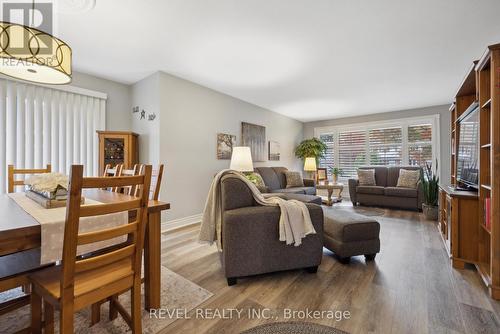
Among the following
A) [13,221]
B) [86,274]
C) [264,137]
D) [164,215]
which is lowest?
[164,215]

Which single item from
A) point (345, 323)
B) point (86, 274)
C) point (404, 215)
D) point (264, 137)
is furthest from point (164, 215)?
point (404, 215)

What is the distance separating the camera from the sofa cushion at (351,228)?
2.10 meters

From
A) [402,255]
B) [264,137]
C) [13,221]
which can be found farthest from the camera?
[264,137]

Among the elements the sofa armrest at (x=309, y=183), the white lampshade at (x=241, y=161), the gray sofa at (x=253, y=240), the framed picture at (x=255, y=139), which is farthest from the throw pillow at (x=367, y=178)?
the gray sofa at (x=253, y=240)

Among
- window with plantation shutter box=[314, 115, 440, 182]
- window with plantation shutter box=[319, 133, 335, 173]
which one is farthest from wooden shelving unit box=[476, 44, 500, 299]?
window with plantation shutter box=[319, 133, 335, 173]

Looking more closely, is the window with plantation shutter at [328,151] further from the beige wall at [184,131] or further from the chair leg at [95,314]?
the chair leg at [95,314]

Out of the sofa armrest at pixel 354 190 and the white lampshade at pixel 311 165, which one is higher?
the white lampshade at pixel 311 165

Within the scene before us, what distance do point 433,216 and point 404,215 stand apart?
1.47ft

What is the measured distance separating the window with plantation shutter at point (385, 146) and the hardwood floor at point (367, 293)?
12.3 feet

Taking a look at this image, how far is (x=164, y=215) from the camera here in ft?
10.7

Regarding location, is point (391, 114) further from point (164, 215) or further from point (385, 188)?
point (164, 215)

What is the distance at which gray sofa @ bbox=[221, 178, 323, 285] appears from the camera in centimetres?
176

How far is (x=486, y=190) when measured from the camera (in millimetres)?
1839

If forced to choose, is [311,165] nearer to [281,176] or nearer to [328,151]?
[281,176]
